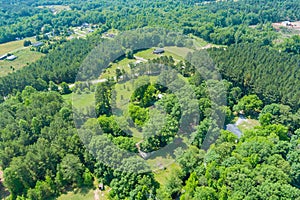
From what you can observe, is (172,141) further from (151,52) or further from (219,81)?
(151,52)

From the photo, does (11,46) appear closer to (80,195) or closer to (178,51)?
(178,51)

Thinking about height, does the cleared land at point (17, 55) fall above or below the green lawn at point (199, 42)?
below

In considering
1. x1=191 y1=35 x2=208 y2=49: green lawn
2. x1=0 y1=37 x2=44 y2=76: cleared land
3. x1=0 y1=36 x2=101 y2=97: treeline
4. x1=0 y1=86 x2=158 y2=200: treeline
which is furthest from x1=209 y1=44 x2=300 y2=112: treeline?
x1=0 y1=37 x2=44 y2=76: cleared land

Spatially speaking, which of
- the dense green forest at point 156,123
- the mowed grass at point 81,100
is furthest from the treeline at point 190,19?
the mowed grass at point 81,100

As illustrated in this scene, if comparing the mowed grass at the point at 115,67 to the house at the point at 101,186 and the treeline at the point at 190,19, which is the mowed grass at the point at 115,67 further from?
the house at the point at 101,186

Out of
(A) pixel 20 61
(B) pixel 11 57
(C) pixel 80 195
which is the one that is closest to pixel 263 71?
(C) pixel 80 195

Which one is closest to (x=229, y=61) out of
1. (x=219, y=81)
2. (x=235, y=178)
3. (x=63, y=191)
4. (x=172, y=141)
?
(x=219, y=81)

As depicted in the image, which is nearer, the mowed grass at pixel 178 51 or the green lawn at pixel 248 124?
the green lawn at pixel 248 124
